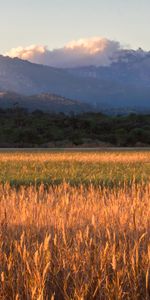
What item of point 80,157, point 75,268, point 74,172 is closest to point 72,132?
point 80,157

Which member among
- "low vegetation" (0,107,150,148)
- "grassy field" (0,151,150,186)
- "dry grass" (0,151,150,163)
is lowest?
"grassy field" (0,151,150,186)

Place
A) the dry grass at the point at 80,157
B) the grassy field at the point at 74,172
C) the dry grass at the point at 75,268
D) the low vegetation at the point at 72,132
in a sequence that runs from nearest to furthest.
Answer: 1. the dry grass at the point at 75,268
2. the grassy field at the point at 74,172
3. the dry grass at the point at 80,157
4. the low vegetation at the point at 72,132

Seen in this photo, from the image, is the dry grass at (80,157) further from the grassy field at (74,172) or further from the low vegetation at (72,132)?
the low vegetation at (72,132)

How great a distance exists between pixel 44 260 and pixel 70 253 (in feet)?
2.18

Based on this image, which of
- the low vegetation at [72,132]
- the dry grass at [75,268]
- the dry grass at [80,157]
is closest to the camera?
the dry grass at [75,268]

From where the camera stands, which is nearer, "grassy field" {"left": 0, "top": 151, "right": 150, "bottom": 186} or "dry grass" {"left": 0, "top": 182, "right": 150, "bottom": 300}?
"dry grass" {"left": 0, "top": 182, "right": 150, "bottom": 300}

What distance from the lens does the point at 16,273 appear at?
630cm

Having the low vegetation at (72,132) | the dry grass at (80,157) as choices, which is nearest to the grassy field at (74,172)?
the dry grass at (80,157)

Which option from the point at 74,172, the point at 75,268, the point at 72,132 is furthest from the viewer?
the point at 72,132

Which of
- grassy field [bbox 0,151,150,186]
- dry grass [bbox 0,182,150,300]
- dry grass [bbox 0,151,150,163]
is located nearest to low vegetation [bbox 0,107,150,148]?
dry grass [bbox 0,151,150,163]

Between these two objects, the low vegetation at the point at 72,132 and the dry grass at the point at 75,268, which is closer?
the dry grass at the point at 75,268

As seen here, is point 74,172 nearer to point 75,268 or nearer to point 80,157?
point 80,157

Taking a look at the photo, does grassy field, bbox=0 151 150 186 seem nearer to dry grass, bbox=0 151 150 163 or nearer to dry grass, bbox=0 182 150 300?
dry grass, bbox=0 151 150 163

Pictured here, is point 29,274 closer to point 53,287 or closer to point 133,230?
point 53,287
